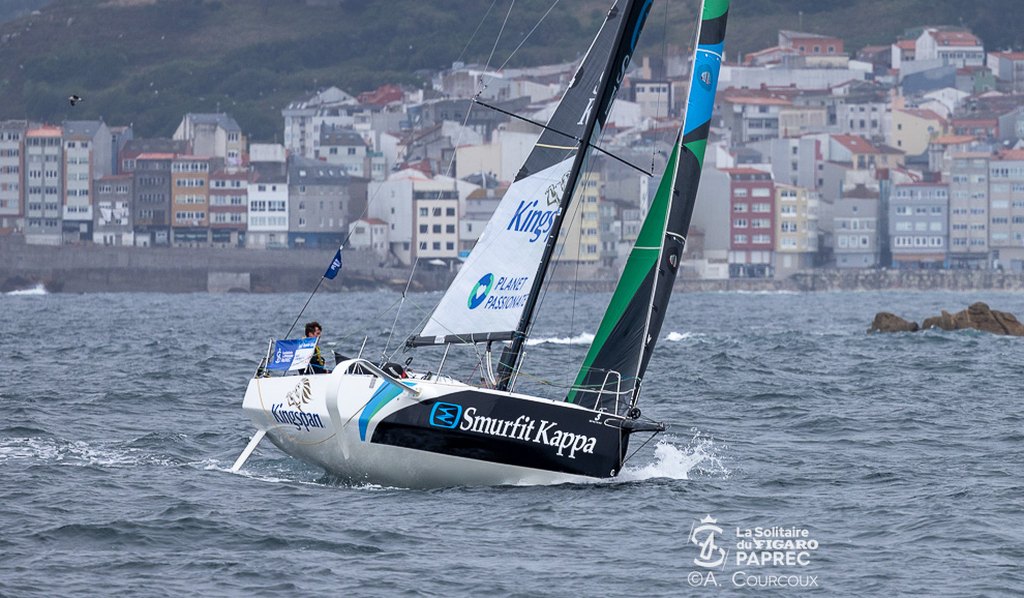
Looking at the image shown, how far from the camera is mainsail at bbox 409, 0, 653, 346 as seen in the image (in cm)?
1689

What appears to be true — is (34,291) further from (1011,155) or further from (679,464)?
(679,464)

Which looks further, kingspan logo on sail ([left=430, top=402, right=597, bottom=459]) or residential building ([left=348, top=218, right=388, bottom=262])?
residential building ([left=348, top=218, right=388, bottom=262])

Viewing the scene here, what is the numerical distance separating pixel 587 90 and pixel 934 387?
13478 mm

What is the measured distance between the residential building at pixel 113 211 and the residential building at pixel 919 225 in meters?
49.6

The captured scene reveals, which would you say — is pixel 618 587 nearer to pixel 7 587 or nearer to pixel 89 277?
pixel 7 587

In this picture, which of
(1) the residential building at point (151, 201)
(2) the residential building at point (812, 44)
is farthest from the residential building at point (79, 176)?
(2) the residential building at point (812, 44)

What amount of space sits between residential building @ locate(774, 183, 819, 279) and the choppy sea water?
89.8m

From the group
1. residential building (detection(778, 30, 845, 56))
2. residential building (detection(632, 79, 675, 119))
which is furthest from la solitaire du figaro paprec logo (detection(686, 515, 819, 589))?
residential building (detection(778, 30, 845, 56))

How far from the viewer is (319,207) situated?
120062mm

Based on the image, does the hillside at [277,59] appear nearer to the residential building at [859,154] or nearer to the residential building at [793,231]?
the residential building at [859,154]

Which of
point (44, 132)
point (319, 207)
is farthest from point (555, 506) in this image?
point (44, 132)

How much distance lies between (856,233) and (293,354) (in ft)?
352

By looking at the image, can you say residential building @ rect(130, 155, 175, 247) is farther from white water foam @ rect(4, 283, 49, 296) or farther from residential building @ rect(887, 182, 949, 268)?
residential building @ rect(887, 182, 949, 268)

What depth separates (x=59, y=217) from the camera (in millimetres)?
122625
